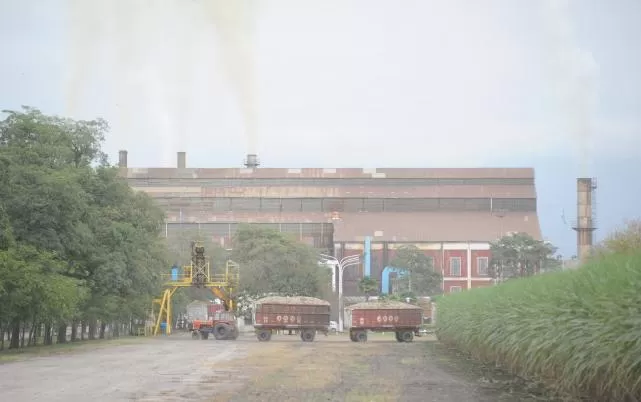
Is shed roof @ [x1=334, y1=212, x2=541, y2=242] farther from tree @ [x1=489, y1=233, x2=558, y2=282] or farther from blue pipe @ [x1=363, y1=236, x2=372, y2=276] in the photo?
tree @ [x1=489, y1=233, x2=558, y2=282]

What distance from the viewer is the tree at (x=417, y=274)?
9100 cm

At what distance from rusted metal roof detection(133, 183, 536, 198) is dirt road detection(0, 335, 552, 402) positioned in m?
74.2

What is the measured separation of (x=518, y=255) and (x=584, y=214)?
28.6 ft

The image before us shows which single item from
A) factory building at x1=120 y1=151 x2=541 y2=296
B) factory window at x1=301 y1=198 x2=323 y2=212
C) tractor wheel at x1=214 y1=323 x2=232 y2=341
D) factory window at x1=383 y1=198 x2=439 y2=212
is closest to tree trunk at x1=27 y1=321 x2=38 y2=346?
tractor wheel at x1=214 y1=323 x2=232 y2=341

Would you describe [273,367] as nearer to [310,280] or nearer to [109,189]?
[109,189]

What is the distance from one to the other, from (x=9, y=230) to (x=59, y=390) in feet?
52.5

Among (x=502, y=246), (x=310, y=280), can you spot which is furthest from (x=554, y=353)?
(x=502, y=246)

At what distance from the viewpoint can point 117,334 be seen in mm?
70562

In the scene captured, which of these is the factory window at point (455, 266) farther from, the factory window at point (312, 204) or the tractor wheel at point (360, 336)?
the tractor wheel at point (360, 336)

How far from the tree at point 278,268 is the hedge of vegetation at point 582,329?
54812 millimetres

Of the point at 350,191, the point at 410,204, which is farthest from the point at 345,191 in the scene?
the point at 410,204

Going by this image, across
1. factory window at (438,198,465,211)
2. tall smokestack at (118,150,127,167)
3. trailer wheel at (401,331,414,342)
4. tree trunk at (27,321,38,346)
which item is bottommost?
trailer wheel at (401,331,414,342)

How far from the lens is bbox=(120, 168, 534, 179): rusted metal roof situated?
106812 mm

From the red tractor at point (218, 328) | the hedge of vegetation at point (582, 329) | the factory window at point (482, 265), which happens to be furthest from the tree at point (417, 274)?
the hedge of vegetation at point (582, 329)
